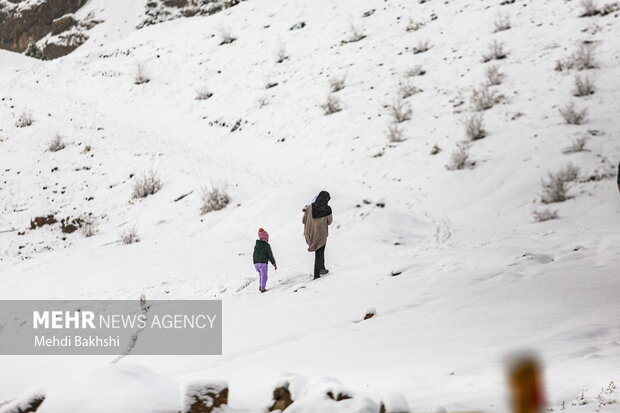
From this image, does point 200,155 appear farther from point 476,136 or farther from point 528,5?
point 528,5

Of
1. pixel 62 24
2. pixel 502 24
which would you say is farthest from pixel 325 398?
pixel 62 24

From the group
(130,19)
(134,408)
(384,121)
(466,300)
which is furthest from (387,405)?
(130,19)

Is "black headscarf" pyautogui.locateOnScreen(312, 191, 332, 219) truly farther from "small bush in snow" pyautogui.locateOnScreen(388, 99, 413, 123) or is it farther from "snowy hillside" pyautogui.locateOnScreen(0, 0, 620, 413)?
"small bush in snow" pyautogui.locateOnScreen(388, 99, 413, 123)

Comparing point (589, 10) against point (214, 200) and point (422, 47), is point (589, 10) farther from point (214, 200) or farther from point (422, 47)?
point (214, 200)

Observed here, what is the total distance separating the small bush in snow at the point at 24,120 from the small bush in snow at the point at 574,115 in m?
19.2

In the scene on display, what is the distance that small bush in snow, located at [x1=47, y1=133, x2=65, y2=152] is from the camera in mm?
16953

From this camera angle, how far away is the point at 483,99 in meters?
13.5

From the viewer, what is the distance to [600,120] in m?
11.3

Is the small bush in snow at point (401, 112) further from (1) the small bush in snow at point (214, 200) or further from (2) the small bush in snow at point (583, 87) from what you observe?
(1) the small bush in snow at point (214, 200)

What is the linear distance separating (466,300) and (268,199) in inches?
277

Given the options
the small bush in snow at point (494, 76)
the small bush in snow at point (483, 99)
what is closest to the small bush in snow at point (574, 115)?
the small bush in snow at point (483, 99)

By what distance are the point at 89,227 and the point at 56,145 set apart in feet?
20.7

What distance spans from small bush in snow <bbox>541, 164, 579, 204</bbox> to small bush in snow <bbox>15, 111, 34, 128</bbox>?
1891 centimetres

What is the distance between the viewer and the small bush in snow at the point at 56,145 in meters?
17.0
